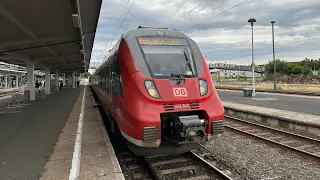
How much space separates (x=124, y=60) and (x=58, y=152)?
9.31 feet

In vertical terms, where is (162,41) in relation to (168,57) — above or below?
above

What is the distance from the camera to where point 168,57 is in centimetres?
646

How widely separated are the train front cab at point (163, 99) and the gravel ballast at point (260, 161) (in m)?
1.08

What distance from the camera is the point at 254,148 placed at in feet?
26.6

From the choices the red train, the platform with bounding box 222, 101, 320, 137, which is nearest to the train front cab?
the red train

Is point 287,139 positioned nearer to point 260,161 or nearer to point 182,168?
point 260,161

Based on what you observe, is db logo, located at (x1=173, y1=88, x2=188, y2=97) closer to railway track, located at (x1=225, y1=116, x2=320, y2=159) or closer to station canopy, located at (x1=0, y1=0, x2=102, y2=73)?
railway track, located at (x1=225, y1=116, x2=320, y2=159)

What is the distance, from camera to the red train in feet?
18.3

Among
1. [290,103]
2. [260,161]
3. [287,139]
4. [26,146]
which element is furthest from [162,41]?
[290,103]

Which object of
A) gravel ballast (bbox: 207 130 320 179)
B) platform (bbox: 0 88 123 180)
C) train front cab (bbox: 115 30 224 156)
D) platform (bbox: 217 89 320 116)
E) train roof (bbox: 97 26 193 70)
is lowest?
gravel ballast (bbox: 207 130 320 179)

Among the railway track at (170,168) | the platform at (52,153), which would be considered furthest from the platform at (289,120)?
the platform at (52,153)

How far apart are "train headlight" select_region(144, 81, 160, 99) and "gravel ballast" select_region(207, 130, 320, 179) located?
7.37ft

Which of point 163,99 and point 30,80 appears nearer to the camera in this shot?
point 163,99

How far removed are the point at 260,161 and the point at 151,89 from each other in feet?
10.7
